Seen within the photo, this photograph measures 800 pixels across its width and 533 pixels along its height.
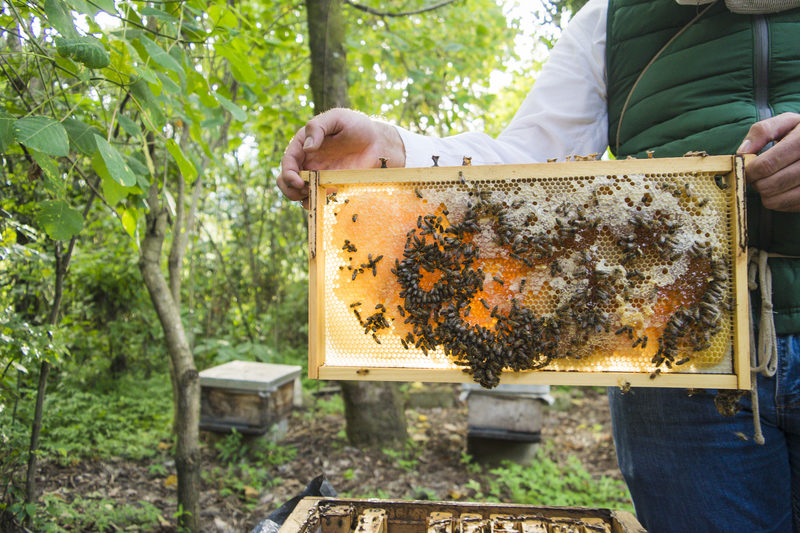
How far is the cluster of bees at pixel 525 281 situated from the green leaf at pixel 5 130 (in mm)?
1143

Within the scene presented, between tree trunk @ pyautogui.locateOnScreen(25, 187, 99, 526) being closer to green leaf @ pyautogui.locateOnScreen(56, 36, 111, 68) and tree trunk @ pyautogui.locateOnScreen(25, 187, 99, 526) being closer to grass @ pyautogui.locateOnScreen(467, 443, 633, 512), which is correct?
green leaf @ pyautogui.locateOnScreen(56, 36, 111, 68)

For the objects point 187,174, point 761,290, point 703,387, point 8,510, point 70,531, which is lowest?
point 70,531

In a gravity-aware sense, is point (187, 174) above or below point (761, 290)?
above

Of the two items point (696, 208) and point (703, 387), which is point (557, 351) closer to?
point (703, 387)

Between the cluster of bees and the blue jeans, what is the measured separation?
0.78 ft

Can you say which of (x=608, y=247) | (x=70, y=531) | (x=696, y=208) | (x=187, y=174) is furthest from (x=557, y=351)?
(x=70, y=531)

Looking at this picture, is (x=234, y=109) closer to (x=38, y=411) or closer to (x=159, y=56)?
(x=159, y=56)

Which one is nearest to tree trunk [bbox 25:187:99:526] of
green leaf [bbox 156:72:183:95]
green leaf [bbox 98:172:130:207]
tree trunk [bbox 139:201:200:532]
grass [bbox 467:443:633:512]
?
tree trunk [bbox 139:201:200:532]

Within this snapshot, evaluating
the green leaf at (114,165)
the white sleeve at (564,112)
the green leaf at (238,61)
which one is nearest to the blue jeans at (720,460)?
the white sleeve at (564,112)

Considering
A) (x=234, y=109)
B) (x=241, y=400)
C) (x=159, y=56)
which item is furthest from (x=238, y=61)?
(x=241, y=400)

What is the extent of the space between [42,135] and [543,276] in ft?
5.05

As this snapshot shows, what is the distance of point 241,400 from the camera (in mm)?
5207

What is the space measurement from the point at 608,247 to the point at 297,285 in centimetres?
894

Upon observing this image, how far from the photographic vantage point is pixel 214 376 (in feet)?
17.0
